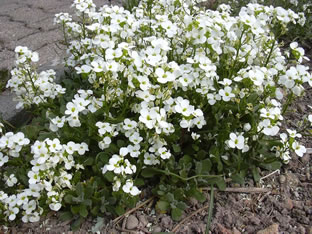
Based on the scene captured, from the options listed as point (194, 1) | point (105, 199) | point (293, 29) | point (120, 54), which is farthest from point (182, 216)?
point (293, 29)

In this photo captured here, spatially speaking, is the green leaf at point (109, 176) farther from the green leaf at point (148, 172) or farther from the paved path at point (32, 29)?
the paved path at point (32, 29)

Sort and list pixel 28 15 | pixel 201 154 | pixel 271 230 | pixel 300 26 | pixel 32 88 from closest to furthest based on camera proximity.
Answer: pixel 271 230 < pixel 201 154 < pixel 32 88 < pixel 300 26 < pixel 28 15

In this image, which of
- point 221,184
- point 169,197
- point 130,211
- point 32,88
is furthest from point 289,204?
point 32,88

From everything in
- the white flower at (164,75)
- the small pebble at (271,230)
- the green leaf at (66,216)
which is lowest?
the small pebble at (271,230)

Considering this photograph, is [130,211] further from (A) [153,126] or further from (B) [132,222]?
(A) [153,126]

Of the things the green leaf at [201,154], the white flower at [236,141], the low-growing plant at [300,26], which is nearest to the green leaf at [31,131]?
the green leaf at [201,154]

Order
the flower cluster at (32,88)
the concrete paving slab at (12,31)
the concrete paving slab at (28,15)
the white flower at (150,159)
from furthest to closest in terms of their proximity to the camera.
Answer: the concrete paving slab at (28,15) < the concrete paving slab at (12,31) < the flower cluster at (32,88) < the white flower at (150,159)
